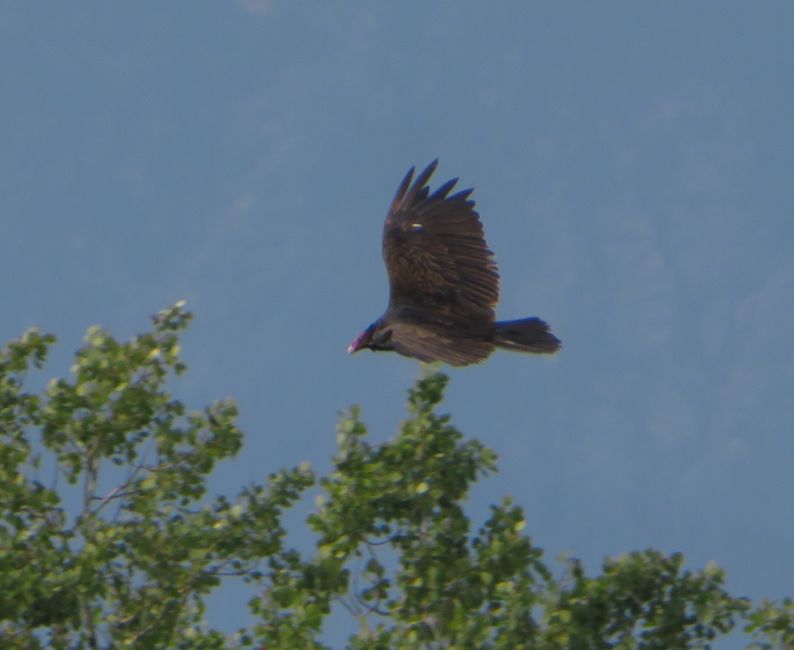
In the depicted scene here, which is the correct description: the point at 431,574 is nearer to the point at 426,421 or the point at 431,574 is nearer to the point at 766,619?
the point at 426,421

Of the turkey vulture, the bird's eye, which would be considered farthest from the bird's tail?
the bird's eye

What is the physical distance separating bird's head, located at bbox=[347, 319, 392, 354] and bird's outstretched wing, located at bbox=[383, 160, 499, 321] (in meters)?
0.28

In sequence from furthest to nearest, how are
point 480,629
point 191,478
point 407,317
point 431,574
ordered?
point 407,317, point 191,478, point 431,574, point 480,629

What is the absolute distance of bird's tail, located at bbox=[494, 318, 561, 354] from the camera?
18.6 m

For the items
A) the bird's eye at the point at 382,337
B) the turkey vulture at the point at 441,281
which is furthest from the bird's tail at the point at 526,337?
the bird's eye at the point at 382,337

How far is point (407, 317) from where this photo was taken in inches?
748

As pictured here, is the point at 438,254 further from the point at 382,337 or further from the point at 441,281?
the point at 382,337

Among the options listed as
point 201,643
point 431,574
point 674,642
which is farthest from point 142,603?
point 674,642

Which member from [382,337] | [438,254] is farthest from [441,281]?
[382,337]

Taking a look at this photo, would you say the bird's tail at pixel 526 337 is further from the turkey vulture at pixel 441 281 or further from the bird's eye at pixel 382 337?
the bird's eye at pixel 382 337

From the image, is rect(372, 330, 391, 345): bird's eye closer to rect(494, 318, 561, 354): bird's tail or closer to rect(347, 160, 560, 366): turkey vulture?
rect(347, 160, 560, 366): turkey vulture

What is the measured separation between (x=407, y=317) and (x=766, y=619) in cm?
527

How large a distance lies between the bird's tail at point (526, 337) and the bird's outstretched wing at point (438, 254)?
0.21 meters

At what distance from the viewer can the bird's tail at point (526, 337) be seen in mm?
18562
